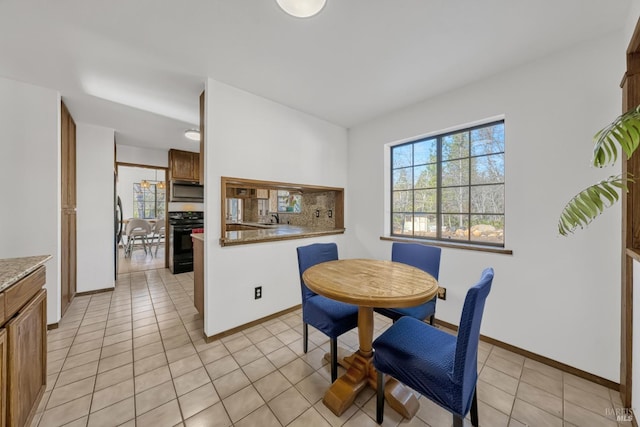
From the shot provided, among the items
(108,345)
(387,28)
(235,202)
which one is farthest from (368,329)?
(235,202)

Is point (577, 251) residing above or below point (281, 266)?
above

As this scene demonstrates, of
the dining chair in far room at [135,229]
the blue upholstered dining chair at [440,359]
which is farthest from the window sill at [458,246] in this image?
the dining chair in far room at [135,229]

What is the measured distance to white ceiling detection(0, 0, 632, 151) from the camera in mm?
1441

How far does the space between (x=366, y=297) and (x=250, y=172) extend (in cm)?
179

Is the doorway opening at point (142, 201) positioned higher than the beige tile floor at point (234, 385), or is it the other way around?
the doorway opening at point (142, 201)

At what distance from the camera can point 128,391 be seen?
1583 millimetres

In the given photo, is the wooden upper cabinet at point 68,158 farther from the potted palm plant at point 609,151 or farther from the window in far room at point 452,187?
the potted palm plant at point 609,151

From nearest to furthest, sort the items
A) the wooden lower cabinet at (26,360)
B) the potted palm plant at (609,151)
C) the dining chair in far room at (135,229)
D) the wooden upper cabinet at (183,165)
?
1. the potted palm plant at (609,151)
2. the wooden lower cabinet at (26,360)
3. the wooden upper cabinet at (183,165)
4. the dining chair in far room at (135,229)

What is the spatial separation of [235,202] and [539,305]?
22.0ft

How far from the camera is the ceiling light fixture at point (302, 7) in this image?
135 centimetres

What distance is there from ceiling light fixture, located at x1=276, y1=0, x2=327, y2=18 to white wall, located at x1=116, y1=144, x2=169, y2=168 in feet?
14.2

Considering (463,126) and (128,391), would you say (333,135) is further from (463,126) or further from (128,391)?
(128,391)

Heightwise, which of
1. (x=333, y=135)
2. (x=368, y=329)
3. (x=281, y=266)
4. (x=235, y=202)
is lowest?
(x=368, y=329)

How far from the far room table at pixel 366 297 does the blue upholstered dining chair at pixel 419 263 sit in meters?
0.35
